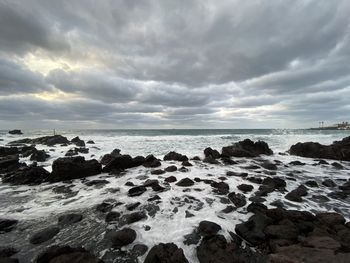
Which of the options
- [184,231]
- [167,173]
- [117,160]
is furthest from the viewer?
[117,160]

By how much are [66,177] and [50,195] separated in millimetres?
2400

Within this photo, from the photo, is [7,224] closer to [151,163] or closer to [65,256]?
[65,256]

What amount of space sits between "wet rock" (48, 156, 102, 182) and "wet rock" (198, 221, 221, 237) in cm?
812

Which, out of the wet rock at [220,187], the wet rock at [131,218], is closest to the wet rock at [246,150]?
the wet rock at [220,187]

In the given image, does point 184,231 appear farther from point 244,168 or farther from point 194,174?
point 244,168

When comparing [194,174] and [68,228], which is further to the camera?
[194,174]

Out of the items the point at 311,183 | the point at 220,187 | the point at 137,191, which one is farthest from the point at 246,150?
the point at 137,191

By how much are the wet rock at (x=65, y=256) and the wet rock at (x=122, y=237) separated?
0.67m

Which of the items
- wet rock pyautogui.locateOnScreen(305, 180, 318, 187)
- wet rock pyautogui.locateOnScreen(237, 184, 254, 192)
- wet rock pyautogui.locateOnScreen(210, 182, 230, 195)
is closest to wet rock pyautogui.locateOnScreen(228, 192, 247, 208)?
wet rock pyautogui.locateOnScreen(210, 182, 230, 195)

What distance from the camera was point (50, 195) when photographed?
27.5 feet

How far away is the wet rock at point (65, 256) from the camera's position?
3977 millimetres

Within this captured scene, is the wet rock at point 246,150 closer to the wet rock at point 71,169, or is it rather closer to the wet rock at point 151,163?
the wet rock at point 151,163

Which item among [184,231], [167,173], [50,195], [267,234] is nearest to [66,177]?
[50,195]

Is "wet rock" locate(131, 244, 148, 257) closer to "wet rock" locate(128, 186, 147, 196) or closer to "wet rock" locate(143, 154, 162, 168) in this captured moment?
"wet rock" locate(128, 186, 147, 196)
